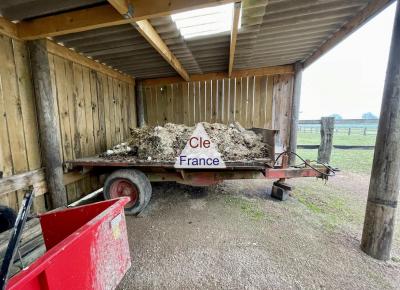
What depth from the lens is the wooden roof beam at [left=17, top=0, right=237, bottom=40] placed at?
5.90 feet

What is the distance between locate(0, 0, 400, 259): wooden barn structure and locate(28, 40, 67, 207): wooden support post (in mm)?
13

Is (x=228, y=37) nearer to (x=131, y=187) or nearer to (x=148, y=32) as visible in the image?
(x=148, y=32)

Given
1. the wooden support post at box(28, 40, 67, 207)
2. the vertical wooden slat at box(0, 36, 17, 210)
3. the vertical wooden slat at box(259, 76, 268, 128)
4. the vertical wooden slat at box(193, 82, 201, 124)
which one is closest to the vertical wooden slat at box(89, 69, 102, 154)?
the wooden support post at box(28, 40, 67, 207)

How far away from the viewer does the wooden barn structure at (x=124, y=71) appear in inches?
73.8

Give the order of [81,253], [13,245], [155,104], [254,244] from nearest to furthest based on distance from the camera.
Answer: [13,245], [81,253], [254,244], [155,104]

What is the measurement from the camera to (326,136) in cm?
418

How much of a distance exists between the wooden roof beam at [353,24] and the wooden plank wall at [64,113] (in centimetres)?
427

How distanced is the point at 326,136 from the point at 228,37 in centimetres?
313

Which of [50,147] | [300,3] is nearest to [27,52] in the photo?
[50,147]

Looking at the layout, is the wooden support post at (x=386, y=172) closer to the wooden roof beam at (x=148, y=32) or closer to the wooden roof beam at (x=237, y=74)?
the wooden roof beam at (x=148, y=32)

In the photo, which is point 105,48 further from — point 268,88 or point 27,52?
point 268,88

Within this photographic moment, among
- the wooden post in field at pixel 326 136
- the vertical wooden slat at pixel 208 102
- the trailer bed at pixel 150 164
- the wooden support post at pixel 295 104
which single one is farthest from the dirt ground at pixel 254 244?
the vertical wooden slat at pixel 208 102

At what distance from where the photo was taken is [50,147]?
8.47 ft

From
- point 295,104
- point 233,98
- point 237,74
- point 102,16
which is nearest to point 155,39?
point 102,16
